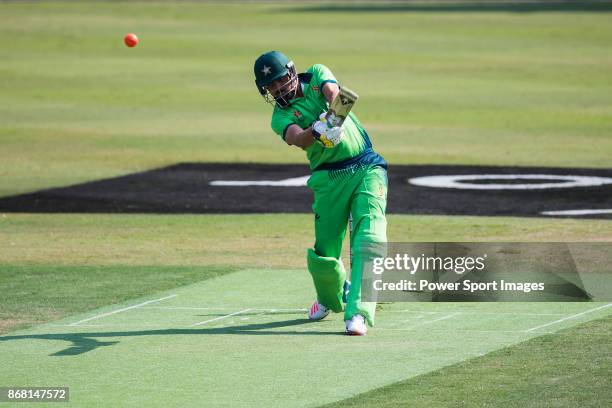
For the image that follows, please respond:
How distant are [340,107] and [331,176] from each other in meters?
0.79

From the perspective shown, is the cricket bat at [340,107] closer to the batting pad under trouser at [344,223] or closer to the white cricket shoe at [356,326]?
the batting pad under trouser at [344,223]

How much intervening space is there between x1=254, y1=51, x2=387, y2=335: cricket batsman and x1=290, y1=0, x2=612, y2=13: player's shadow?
50.7 m

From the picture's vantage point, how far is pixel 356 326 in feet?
32.5

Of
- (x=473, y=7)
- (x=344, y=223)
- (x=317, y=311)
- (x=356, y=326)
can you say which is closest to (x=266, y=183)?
(x=317, y=311)

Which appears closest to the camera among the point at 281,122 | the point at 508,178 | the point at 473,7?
the point at 281,122

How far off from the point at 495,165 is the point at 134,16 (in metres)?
39.6

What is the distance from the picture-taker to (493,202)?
1730 centimetres

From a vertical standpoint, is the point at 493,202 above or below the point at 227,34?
below

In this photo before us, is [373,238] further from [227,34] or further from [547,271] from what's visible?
[227,34]

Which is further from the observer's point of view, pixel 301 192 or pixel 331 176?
pixel 301 192

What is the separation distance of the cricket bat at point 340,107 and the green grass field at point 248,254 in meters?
1.51

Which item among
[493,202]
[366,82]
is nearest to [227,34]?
[366,82]

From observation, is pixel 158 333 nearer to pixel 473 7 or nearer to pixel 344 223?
pixel 344 223

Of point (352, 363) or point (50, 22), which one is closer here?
point (352, 363)
